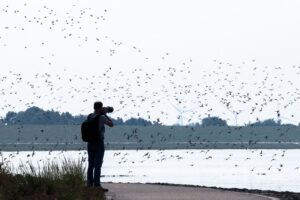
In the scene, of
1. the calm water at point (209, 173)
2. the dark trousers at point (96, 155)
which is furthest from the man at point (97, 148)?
the calm water at point (209, 173)

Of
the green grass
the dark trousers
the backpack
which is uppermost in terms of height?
the backpack

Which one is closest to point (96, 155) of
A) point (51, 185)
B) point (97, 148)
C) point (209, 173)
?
point (97, 148)

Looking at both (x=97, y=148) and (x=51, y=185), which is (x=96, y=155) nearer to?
(x=97, y=148)

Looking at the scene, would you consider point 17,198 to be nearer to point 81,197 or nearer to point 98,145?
point 81,197

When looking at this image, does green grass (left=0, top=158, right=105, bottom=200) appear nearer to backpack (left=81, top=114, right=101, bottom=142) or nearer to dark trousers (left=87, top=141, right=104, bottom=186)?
dark trousers (left=87, top=141, right=104, bottom=186)

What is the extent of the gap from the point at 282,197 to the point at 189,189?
3606 millimetres

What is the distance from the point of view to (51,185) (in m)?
29.0

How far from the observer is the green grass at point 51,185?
28047 mm

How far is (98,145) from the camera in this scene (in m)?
31.2

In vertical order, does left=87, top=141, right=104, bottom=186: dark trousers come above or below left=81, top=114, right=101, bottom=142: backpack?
below

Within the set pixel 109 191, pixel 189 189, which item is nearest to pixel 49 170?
pixel 109 191

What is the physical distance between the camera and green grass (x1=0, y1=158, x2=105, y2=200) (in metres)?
28.0

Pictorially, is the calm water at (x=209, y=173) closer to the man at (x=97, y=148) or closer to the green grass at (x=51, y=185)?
the green grass at (x=51, y=185)

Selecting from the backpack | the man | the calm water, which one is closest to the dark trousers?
the man
